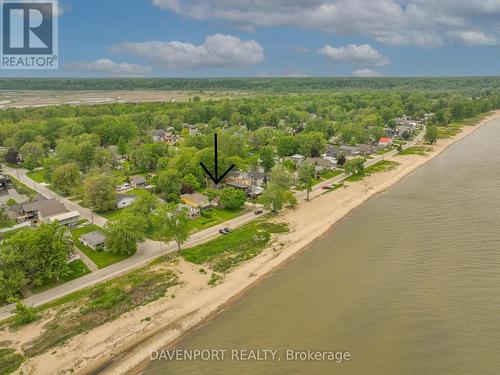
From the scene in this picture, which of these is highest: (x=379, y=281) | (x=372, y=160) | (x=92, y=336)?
(x=372, y=160)

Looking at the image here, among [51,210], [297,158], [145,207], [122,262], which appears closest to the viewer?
[122,262]

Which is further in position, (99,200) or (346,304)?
(99,200)

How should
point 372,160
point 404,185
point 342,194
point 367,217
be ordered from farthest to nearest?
point 372,160
point 404,185
point 342,194
point 367,217

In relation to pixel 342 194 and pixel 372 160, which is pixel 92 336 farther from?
pixel 372 160

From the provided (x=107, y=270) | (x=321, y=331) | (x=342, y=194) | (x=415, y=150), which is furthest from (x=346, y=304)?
(x=415, y=150)

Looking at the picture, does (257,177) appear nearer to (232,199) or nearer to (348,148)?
(232,199)

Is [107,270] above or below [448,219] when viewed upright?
below

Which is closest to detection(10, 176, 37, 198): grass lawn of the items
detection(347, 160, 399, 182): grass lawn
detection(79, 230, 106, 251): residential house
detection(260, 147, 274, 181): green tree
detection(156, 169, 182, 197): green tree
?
detection(156, 169, 182, 197): green tree

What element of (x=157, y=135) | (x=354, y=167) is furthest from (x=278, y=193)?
(x=157, y=135)
